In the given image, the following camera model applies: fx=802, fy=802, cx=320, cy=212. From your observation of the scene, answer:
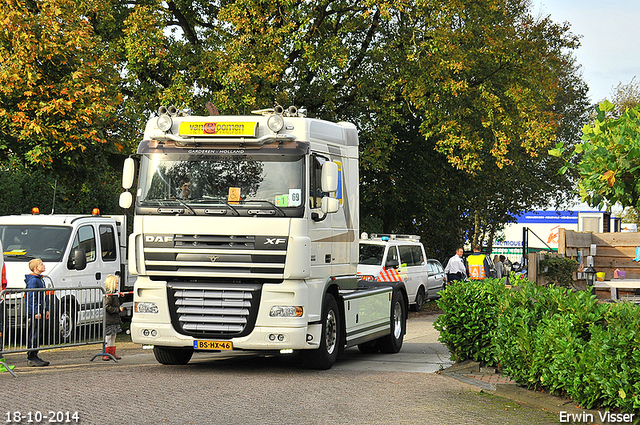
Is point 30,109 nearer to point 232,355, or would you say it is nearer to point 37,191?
point 232,355

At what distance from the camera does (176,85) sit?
20.3 m

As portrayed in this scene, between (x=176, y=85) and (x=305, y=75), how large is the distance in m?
4.13

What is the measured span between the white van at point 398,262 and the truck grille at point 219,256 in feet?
31.6

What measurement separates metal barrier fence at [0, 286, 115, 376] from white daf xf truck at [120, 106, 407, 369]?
1.63 m

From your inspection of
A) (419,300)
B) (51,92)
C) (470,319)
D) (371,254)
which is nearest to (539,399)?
(470,319)

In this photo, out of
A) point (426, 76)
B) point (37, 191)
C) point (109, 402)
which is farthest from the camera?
point (37, 191)

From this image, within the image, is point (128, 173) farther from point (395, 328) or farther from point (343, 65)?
point (343, 65)

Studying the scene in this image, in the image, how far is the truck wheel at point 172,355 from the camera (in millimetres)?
11602

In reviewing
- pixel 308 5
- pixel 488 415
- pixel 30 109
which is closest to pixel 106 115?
pixel 30 109

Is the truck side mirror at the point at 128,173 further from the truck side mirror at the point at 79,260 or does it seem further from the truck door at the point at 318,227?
the truck side mirror at the point at 79,260

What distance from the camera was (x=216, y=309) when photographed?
416 inches

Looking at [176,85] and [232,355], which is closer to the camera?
[232,355]

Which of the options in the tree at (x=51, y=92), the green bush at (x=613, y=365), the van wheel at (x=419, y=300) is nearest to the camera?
the green bush at (x=613, y=365)

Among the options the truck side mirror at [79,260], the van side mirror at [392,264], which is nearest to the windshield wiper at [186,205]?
the truck side mirror at [79,260]
